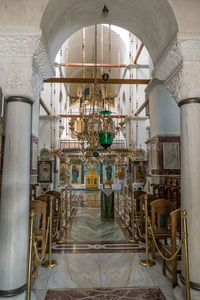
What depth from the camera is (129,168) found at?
526 inches

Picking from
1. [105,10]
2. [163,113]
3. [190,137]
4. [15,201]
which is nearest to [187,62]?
[190,137]

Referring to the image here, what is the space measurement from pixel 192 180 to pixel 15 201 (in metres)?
2.04

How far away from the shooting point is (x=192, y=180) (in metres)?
2.64

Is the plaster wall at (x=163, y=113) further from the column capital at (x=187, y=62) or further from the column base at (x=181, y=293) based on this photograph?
the column base at (x=181, y=293)

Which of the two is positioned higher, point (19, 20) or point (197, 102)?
point (19, 20)

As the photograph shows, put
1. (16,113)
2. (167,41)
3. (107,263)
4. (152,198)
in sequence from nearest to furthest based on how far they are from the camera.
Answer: (16,113)
(167,41)
(107,263)
(152,198)

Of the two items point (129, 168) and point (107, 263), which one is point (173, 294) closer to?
point (107, 263)

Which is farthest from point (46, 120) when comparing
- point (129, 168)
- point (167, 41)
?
point (167, 41)

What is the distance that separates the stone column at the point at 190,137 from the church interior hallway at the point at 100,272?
513 mm

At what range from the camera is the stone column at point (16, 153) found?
2445 millimetres

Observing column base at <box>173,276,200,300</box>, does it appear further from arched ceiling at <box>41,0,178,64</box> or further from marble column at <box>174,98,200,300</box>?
arched ceiling at <box>41,0,178,64</box>

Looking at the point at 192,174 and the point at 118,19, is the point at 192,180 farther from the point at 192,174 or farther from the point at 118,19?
the point at 118,19

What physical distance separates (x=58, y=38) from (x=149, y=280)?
13.4 feet

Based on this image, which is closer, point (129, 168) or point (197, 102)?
point (197, 102)
